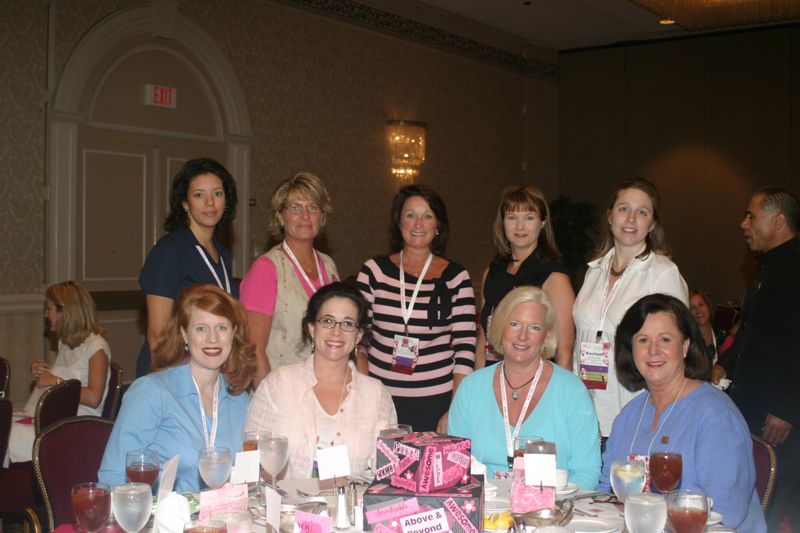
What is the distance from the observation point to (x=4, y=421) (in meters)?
3.57

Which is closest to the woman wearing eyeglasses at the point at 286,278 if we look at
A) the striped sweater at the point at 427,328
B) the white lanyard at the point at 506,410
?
the striped sweater at the point at 427,328

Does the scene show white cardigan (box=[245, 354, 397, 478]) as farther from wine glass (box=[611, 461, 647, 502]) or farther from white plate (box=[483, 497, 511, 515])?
wine glass (box=[611, 461, 647, 502])

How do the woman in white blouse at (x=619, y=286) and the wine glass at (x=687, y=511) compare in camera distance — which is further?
the woman in white blouse at (x=619, y=286)

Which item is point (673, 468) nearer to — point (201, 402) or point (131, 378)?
point (201, 402)

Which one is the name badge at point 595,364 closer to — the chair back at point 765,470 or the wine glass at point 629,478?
the chair back at point 765,470

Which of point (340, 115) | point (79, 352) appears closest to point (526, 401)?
point (79, 352)

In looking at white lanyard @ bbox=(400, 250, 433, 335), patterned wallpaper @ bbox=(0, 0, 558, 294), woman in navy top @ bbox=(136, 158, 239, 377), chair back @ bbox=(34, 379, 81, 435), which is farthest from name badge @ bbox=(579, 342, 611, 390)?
patterned wallpaper @ bbox=(0, 0, 558, 294)

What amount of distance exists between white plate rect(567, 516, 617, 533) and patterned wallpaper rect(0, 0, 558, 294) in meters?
4.81

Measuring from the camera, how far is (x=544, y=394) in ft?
9.76

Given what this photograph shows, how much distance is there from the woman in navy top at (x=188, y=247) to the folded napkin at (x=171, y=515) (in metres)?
1.51

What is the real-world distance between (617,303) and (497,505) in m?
1.54

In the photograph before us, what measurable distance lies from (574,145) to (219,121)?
5.76 meters

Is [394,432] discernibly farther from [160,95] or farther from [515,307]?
[160,95]

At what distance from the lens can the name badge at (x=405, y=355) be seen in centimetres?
379
